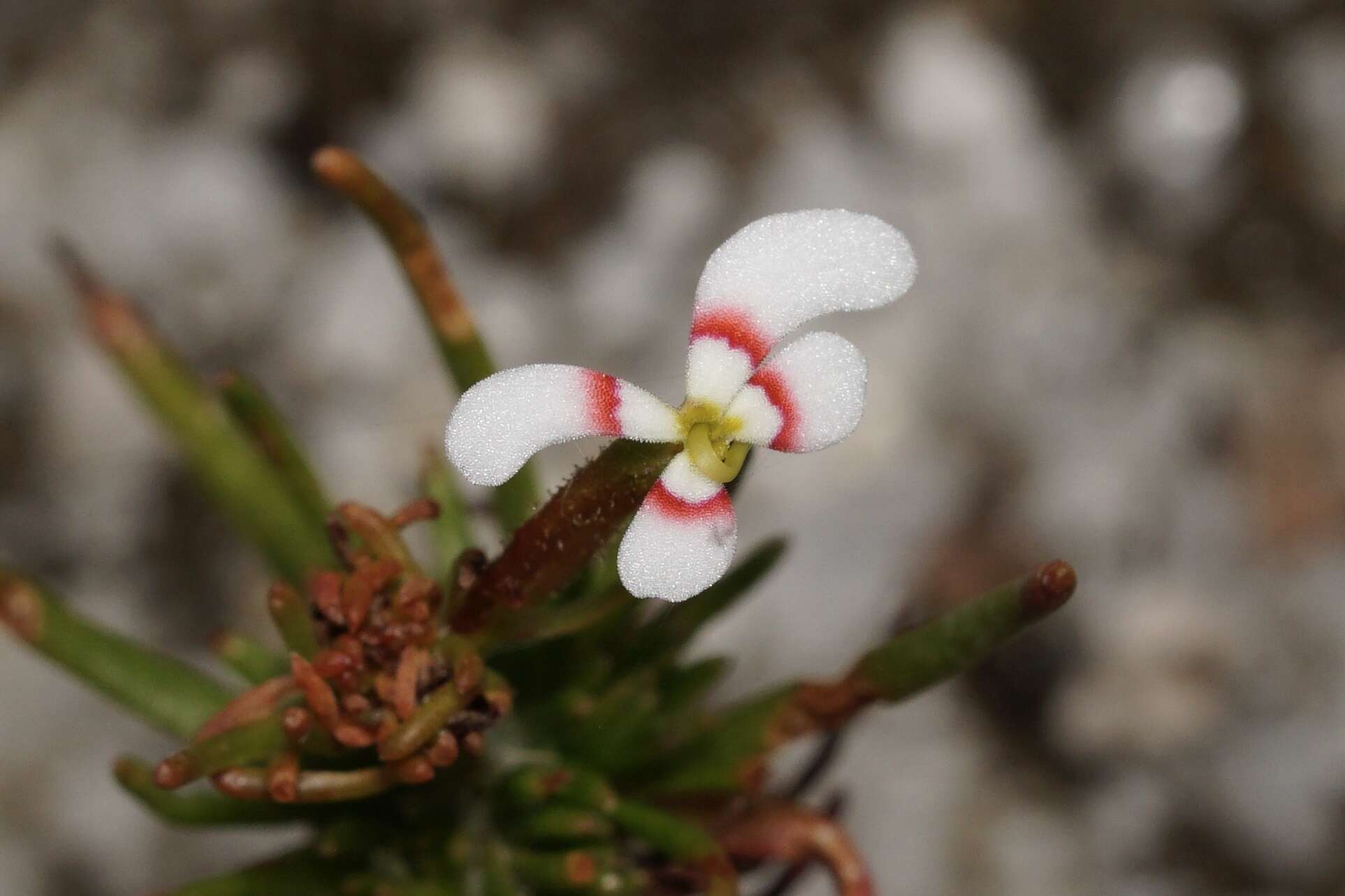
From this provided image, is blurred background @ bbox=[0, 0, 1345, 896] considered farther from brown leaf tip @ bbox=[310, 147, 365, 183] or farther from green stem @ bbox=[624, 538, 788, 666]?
brown leaf tip @ bbox=[310, 147, 365, 183]

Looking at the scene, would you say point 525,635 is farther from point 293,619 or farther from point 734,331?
point 734,331

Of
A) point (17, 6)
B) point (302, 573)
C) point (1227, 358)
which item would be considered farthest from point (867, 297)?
point (17, 6)

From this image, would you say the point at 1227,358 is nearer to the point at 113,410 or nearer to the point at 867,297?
→ the point at 867,297

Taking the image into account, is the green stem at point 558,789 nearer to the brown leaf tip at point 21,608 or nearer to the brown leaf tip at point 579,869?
the brown leaf tip at point 579,869

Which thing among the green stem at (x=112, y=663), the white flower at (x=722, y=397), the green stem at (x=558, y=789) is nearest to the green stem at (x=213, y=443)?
the green stem at (x=112, y=663)

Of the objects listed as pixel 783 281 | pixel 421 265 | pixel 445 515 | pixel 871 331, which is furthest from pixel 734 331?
pixel 871 331

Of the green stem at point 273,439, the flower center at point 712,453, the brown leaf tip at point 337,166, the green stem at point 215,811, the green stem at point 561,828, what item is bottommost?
the green stem at point 561,828

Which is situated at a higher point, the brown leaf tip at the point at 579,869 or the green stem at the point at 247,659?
the green stem at the point at 247,659
